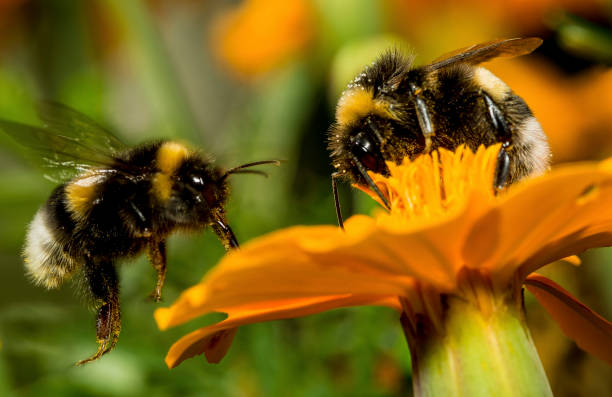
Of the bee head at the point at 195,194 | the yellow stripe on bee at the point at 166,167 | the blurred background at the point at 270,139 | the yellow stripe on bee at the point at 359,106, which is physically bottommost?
the blurred background at the point at 270,139

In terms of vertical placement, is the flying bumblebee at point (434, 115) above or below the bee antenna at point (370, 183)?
above

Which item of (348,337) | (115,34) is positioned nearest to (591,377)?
(348,337)

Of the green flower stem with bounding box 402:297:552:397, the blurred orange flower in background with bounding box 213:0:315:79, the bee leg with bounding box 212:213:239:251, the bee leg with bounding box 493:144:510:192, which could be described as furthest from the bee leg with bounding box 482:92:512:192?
the blurred orange flower in background with bounding box 213:0:315:79

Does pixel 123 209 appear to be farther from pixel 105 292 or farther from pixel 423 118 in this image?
pixel 423 118

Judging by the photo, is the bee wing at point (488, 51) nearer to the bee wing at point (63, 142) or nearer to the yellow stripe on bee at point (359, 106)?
the yellow stripe on bee at point (359, 106)

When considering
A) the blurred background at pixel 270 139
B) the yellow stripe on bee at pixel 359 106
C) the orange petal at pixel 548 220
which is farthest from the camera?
the blurred background at pixel 270 139

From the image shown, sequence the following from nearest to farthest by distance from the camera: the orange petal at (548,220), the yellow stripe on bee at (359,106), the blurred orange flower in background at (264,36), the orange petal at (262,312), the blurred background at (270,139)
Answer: the orange petal at (548,220)
the orange petal at (262,312)
the yellow stripe on bee at (359,106)
the blurred background at (270,139)
the blurred orange flower in background at (264,36)

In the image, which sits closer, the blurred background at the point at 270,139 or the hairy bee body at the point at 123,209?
the hairy bee body at the point at 123,209

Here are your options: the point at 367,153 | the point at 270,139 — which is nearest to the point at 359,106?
the point at 367,153

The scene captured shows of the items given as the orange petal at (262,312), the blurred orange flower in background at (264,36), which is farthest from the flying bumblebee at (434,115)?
the blurred orange flower in background at (264,36)

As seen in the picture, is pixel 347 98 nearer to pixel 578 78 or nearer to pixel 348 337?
pixel 348 337
